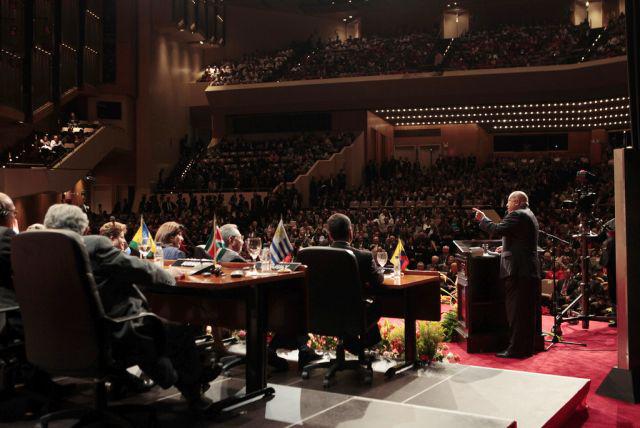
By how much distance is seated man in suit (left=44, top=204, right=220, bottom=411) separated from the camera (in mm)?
3436

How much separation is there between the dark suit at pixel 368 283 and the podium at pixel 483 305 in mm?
1784

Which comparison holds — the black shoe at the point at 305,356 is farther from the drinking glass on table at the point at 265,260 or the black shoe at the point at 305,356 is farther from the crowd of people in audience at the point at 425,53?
the crowd of people in audience at the point at 425,53

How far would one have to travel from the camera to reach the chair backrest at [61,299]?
3248 millimetres

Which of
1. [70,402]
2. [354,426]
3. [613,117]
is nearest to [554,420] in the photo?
[354,426]

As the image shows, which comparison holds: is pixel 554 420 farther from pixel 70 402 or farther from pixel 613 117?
pixel 613 117

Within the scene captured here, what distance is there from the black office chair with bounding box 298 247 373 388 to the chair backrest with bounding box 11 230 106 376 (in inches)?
70.6

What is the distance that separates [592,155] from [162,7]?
1872 cm

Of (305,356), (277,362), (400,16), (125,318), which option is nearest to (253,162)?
(400,16)

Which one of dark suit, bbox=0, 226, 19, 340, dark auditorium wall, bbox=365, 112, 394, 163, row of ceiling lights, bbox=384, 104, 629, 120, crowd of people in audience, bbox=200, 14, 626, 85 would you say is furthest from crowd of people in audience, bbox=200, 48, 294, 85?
dark suit, bbox=0, 226, 19, 340

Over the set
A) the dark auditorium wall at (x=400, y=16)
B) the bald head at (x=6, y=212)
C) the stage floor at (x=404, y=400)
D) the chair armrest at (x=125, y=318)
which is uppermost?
the dark auditorium wall at (x=400, y=16)

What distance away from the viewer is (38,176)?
18469mm

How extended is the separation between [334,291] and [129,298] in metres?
1.69

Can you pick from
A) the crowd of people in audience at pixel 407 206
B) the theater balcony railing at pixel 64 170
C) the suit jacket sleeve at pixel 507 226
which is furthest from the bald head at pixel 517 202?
the theater balcony railing at pixel 64 170

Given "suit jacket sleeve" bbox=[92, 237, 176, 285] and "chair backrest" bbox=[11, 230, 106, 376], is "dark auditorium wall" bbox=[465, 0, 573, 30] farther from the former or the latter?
"chair backrest" bbox=[11, 230, 106, 376]
